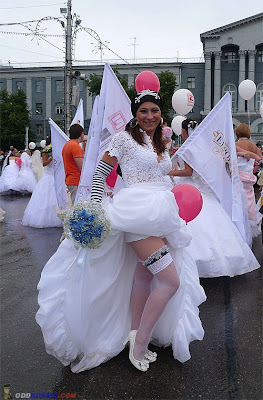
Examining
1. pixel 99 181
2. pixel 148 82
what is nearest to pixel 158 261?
pixel 99 181

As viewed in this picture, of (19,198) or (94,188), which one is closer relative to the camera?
(94,188)

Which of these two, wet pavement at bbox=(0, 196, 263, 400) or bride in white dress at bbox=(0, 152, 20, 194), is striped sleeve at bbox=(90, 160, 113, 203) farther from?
bride in white dress at bbox=(0, 152, 20, 194)

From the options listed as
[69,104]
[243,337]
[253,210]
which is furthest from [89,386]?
[69,104]

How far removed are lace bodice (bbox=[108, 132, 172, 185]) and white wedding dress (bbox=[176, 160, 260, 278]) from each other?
187cm

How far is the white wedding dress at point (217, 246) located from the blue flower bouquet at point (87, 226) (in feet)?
6.83

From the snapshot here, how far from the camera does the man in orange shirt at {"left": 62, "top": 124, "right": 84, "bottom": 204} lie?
19.4 feet

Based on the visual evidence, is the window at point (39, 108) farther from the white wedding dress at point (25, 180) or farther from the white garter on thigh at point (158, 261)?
the white garter on thigh at point (158, 261)

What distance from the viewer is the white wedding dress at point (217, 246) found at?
435 cm

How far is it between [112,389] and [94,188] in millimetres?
1259

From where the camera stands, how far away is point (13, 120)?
4681cm

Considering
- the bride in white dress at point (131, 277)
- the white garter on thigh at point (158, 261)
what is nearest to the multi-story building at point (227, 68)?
the bride in white dress at point (131, 277)

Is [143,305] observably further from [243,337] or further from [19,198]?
[19,198]

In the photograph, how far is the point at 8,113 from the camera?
47.2 m

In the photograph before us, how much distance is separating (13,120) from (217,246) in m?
45.9
